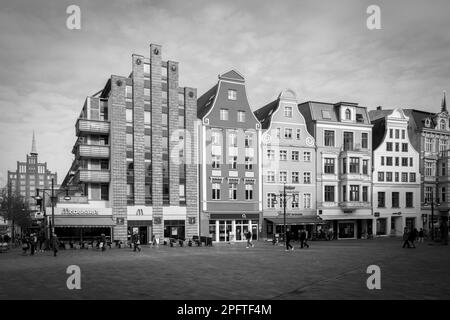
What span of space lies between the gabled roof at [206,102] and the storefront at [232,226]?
12.4m

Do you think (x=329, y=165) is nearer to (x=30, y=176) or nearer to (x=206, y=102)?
(x=206, y=102)

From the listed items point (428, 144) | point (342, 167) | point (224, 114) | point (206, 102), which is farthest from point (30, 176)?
point (428, 144)

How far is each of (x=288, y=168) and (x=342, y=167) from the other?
8.07 m

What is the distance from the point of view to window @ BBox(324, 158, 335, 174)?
5450cm

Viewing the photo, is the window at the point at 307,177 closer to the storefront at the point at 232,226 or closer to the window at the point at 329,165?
the window at the point at 329,165

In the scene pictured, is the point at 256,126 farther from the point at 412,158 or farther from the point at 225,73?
the point at 412,158

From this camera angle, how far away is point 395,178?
58312 millimetres

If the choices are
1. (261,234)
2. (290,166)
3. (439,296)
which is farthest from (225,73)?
(439,296)

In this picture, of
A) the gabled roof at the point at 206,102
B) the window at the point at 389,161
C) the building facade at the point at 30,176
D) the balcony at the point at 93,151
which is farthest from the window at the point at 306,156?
the building facade at the point at 30,176

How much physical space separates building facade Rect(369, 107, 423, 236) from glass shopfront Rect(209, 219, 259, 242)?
1818 cm

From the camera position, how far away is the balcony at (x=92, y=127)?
4447 cm

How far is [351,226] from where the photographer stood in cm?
5616

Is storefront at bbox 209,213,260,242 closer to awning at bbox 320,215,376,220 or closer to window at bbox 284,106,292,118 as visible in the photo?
awning at bbox 320,215,376,220
